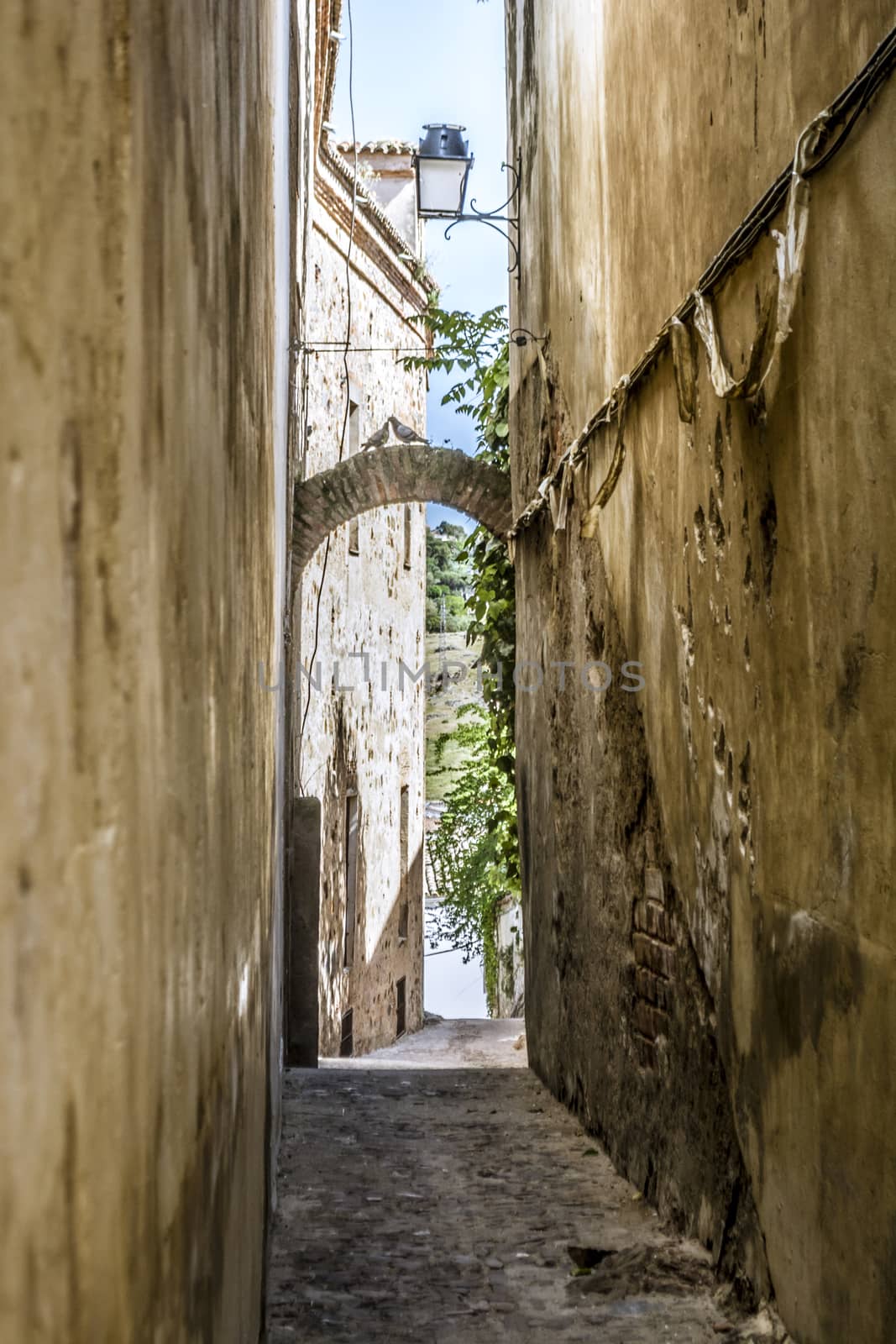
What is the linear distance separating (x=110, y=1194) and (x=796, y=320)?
6.87 ft

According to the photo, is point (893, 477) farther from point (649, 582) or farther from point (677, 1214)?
point (677, 1214)

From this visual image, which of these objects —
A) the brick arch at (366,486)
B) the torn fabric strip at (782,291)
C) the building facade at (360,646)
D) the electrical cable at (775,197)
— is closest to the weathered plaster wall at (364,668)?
the building facade at (360,646)

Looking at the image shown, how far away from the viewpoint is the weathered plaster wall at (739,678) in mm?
2150

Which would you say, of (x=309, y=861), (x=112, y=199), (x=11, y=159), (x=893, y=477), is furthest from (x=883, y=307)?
(x=309, y=861)

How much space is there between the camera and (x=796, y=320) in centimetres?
244

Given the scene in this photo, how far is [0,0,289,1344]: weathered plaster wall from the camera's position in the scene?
62 cm

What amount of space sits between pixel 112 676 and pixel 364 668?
11.4 metres

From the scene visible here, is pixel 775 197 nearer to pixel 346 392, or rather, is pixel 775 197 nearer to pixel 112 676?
pixel 112 676

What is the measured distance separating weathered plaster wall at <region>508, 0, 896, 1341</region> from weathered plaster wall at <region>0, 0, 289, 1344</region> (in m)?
1.11

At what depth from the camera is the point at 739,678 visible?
290 cm

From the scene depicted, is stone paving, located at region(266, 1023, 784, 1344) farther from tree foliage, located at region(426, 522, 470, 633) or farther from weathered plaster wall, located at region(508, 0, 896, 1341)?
tree foliage, located at region(426, 522, 470, 633)

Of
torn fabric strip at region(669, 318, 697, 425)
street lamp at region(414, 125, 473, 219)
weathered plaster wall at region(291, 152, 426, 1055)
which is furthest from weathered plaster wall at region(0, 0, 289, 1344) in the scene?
street lamp at region(414, 125, 473, 219)

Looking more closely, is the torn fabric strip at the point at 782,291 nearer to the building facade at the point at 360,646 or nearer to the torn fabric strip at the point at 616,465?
the torn fabric strip at the point at 616,465

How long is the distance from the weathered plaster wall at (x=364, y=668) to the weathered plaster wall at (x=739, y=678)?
3562mm
